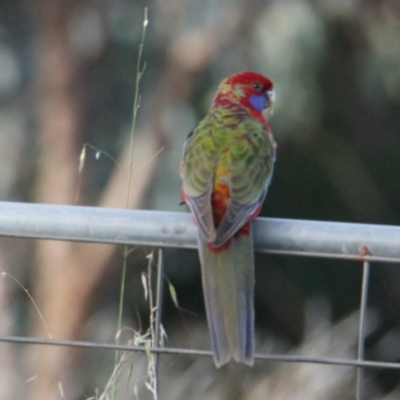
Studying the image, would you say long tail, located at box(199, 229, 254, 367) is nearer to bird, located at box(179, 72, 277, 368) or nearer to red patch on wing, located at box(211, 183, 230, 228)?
bird, located at box(179, 72, 277, 368)

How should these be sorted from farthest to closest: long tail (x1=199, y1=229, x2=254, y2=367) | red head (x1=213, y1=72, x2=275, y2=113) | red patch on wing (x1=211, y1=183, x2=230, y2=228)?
red head (x1=213, y1=72, x2=275, y2=113)
red patch on wing (x1=211, y1=183, x2=230, y2=228)
long tail (x1=199, y1=229, x2=254, y2=367)

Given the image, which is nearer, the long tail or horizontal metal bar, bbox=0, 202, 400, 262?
horizontal metal bar, bbox=0, 202, 400, 262

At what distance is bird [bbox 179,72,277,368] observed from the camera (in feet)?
7.81

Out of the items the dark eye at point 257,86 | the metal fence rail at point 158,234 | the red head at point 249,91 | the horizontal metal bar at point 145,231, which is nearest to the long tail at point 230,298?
the metal fence rail at point 158,234

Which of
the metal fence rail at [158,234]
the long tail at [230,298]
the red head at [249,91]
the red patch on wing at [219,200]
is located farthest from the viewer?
the red head at [249,91]

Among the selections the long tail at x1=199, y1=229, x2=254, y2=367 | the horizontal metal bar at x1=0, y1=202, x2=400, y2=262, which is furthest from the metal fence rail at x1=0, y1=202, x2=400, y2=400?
the long tail at x1=199, y1=229, x2=254, y2=367

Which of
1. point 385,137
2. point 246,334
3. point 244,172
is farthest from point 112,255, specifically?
point 246,334

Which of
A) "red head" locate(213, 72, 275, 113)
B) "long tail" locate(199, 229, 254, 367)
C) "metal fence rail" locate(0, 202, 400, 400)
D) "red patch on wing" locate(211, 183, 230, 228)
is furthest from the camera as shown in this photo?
"red head" locate(213, 72, 275, 113)

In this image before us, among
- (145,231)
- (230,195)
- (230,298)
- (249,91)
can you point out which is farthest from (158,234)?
(249,91)

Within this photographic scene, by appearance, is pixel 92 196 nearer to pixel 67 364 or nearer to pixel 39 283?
pixel 39 283

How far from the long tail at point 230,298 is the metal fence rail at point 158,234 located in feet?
0.50

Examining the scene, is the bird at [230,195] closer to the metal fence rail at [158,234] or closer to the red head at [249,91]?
the red head at [249,91]

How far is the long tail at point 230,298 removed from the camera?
233 cm

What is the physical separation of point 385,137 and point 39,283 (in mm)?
2901
